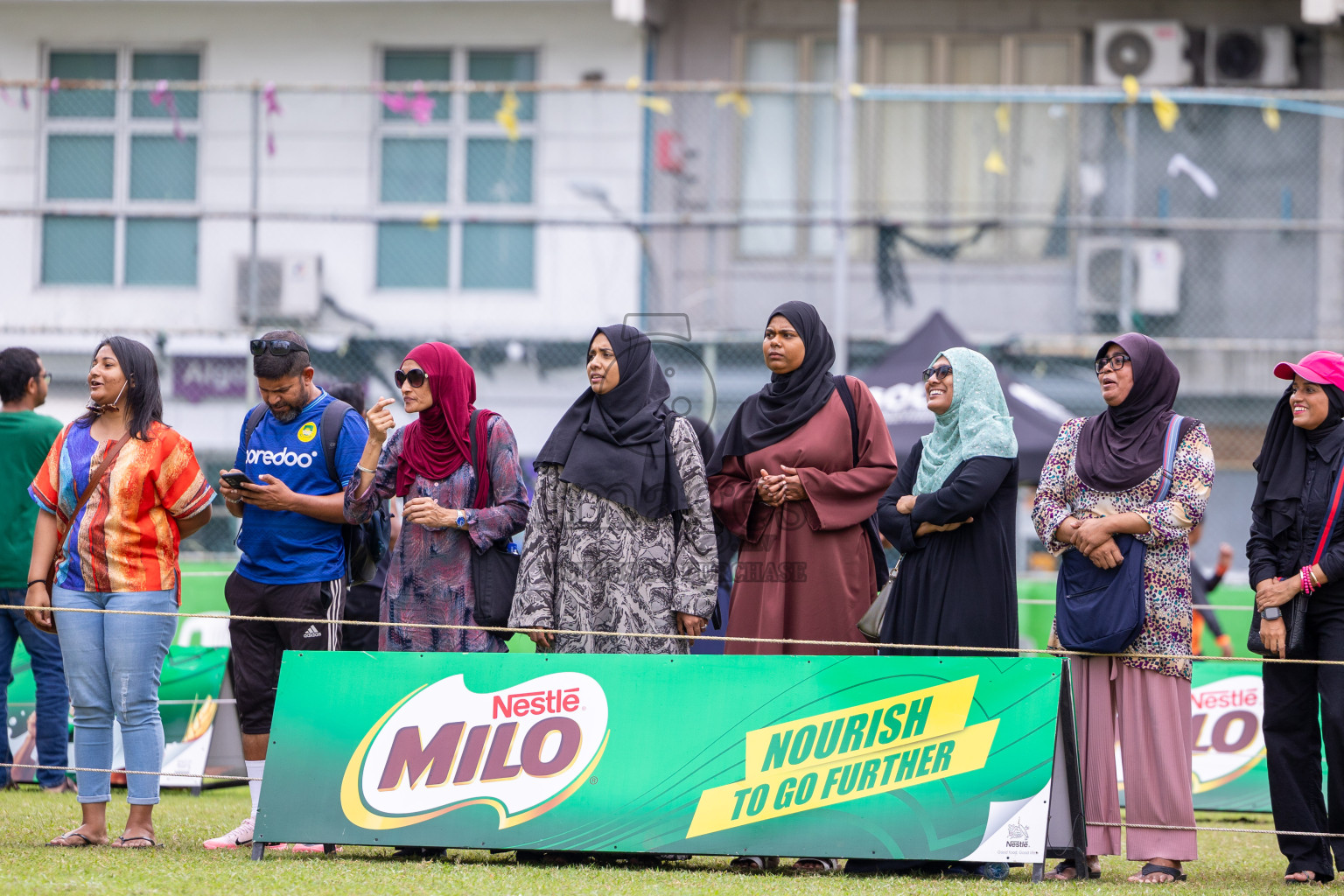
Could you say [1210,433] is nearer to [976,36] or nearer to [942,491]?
[976,36]

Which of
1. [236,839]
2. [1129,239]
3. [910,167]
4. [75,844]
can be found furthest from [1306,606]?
[910,167]

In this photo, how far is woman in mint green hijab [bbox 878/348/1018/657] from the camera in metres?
5.25

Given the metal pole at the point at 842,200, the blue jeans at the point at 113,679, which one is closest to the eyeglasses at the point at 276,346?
the blue jeans at the point at 113,679

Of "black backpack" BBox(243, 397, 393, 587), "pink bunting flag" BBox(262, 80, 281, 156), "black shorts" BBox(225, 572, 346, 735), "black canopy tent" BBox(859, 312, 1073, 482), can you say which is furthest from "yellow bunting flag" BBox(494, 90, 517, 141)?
"black shorts" BBox(225, 572, 346, 735)

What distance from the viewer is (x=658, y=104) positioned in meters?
11.8

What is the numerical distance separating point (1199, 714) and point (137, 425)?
5.66 meters

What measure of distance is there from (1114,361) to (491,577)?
8.11 ft

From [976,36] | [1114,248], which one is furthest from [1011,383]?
[976,36]

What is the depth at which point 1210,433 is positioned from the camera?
12.6m

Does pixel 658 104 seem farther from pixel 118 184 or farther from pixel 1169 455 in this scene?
pixel 1169 455

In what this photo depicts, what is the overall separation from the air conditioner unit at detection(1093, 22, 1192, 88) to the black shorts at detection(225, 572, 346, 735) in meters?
10.2

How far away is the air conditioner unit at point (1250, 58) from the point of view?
13.3 metres

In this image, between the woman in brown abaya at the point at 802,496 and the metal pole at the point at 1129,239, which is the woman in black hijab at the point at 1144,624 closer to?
the woman in brown abaya at the point at 802,496

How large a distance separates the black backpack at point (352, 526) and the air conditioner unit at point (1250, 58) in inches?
402
